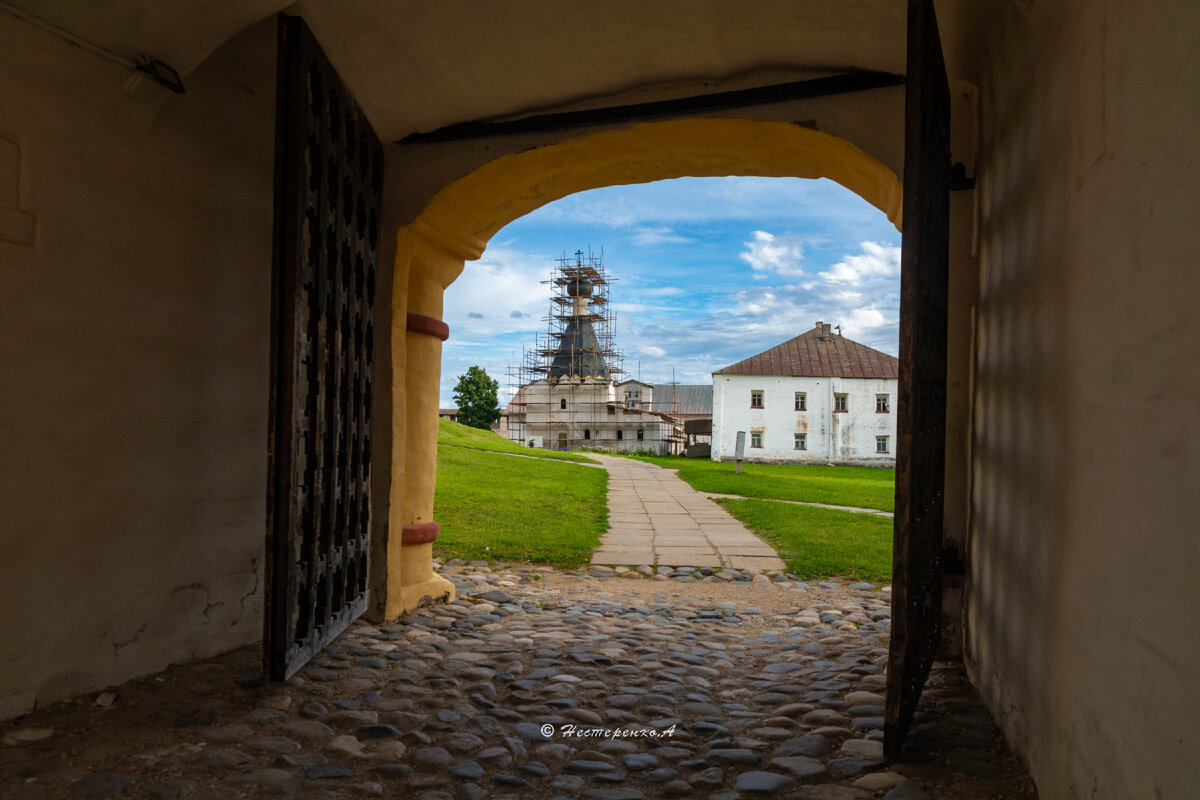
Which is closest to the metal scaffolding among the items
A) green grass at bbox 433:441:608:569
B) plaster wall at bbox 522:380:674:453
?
plaster wall at bbox 522:380:674:453

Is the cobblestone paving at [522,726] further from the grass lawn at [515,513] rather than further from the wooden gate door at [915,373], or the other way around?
the grass lawn at [515,513]

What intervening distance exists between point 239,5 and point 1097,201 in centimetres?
317

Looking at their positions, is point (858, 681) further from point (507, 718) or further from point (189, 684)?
point (189, 684)

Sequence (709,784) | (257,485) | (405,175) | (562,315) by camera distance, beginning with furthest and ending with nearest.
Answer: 1. (562,315)
2. (405,175)
3. (257,485)
4. (709,784)

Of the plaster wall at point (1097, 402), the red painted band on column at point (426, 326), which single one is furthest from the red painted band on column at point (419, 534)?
the plaster wall at point (1097, 402)

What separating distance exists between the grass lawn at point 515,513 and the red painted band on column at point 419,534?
2.18 m

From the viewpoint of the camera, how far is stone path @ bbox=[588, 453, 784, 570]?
713 centimetres

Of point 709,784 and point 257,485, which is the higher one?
point 257,485

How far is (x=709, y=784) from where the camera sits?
97.2 inches

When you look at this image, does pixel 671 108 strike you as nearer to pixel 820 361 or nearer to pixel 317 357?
pixel 317 357

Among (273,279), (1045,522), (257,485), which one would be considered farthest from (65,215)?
(1045,522)

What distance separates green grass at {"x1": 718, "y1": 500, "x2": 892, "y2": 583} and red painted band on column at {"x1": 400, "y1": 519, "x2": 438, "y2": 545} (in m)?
3.43

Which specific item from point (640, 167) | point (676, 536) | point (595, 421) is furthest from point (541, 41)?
point (595, 421)

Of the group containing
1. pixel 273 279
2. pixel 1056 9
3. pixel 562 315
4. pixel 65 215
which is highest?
pixel 562 315
